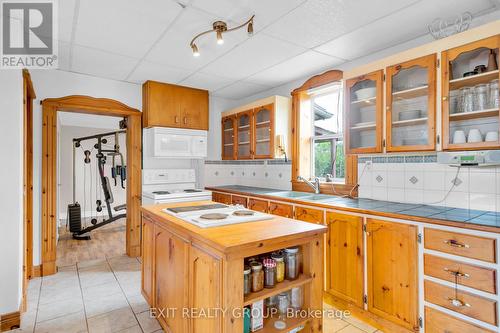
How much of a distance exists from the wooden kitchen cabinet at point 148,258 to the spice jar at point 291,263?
1102mm

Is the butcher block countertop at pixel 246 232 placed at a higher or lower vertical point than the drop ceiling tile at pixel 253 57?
lower

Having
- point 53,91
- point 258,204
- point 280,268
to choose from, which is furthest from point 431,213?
point 53,91

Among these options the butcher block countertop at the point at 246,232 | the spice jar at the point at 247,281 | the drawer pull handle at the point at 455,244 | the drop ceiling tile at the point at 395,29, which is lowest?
the spice jar at the point at 247,281

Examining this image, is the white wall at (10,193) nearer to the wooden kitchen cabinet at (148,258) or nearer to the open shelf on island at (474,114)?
the wooden kitchen cabinet at (148,258)

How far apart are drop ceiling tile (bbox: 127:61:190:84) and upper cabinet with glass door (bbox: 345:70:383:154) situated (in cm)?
201

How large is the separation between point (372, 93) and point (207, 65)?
6.01 ft

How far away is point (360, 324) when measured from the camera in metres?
2.17

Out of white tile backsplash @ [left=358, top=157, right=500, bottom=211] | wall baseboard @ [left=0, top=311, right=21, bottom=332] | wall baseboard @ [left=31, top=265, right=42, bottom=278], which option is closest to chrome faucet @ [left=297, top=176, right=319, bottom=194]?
white tile backsplash @ [left=358, top=157, right=500, bottom=211]

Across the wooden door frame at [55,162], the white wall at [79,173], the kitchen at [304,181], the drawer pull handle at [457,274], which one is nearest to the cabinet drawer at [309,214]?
the kitchen at [304,181]

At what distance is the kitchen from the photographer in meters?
1.58

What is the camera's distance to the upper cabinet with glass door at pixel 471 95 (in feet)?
6.00

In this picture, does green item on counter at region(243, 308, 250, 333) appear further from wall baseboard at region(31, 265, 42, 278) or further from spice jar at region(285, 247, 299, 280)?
wall baseboard at region(31, 265, 42, 278)

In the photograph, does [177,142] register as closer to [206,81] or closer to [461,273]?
[206,81]

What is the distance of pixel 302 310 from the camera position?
5.27 ft
